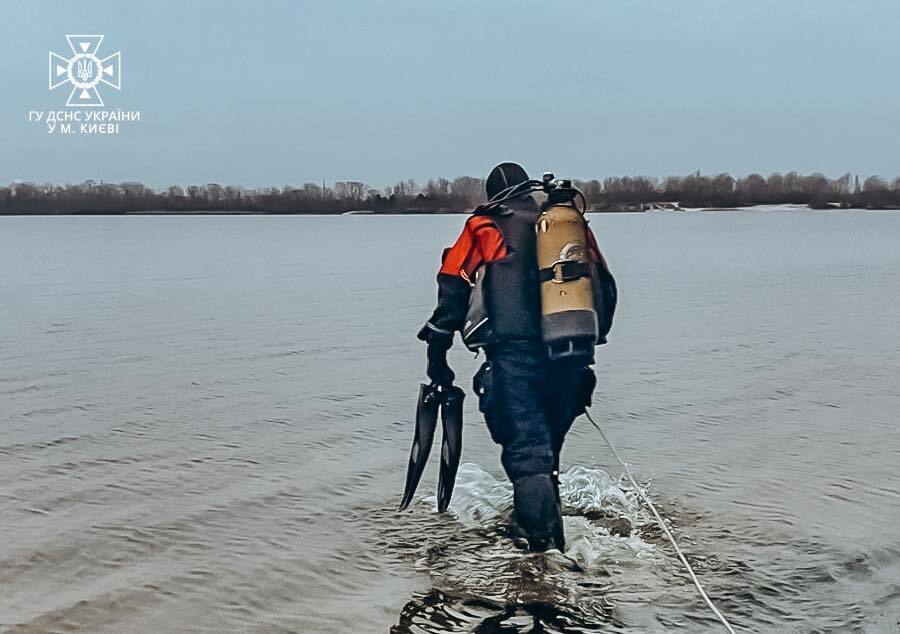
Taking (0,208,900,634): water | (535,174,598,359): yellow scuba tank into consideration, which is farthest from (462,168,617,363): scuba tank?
(0,208,900,634): water

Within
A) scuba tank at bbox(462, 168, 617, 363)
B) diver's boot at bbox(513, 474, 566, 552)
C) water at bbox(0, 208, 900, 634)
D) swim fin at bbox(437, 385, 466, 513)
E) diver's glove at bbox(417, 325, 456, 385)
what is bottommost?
water at bbox(0, 208, 900, 634)

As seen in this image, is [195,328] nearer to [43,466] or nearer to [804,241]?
[43,466]

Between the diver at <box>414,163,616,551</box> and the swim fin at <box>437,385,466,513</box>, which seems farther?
the swim fin at <box>437,385,466,513</box>

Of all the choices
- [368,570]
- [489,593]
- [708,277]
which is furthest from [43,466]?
[708,277]

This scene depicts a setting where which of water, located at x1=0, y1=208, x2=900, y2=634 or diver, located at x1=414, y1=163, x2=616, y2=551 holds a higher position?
diver, located at x1=414, y1=163, x2=616, y2=551

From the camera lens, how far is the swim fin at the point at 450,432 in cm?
639

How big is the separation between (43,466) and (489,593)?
4.40m

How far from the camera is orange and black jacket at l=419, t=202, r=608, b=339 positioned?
19.4ft

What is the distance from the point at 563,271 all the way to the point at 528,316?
12.7 inches

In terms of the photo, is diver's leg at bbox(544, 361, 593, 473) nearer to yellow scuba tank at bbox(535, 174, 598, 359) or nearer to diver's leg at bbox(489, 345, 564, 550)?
diver's leg at bbox(489, 345, 564, 550)

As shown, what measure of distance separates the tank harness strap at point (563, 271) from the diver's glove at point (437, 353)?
2.14 ft

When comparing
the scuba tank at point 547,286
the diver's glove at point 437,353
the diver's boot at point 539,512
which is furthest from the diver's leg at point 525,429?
the diver's glove at point 437,353

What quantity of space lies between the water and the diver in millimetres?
668

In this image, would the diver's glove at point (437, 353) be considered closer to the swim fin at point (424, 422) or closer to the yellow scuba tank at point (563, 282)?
the swim fin at point (424, 422)
